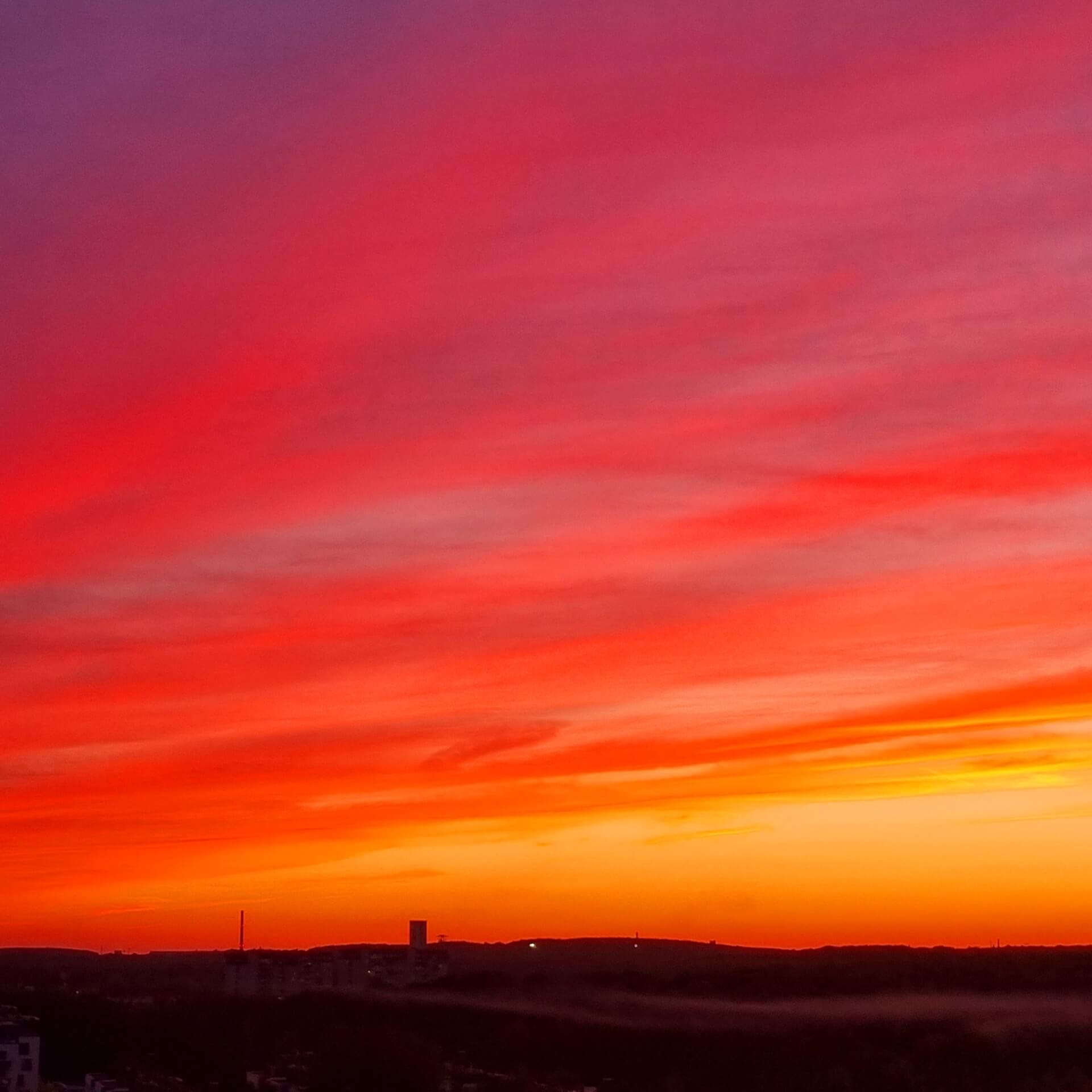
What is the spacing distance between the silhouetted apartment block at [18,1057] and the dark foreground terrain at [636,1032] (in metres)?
3.95

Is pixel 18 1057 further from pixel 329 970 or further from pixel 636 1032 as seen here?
pixel 329 970

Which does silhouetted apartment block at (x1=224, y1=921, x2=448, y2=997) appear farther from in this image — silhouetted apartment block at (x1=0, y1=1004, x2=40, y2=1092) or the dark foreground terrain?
silhouetted apartment block at (x1=0, y1=1004, x2=40, y2=1092)

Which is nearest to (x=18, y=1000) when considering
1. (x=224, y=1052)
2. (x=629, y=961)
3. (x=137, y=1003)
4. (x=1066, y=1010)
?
(x=137, y=1003)

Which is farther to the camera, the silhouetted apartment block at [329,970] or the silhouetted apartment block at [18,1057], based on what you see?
the silhouetted apartment block at [329,970]

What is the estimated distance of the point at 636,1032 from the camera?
9994cm

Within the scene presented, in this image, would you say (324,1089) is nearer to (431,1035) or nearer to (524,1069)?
(524,1069)

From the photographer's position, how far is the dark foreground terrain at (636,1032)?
260 ft

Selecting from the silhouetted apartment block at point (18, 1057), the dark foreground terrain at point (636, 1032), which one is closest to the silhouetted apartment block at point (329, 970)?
the dark foreground terrain at point (636, 1032)

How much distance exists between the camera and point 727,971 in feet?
485

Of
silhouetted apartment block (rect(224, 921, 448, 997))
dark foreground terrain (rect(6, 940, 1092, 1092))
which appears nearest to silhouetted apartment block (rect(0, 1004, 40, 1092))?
dark foreground terrain (rect(6, 940, 1092, 1092))

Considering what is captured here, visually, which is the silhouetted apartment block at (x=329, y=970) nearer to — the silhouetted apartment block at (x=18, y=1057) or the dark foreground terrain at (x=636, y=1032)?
the dark foreground terrain at (x=636, y=1032)

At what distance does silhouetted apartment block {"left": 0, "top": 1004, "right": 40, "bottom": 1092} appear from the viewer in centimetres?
7912

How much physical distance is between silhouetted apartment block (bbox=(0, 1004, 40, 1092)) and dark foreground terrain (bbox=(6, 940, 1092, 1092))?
13.0ft

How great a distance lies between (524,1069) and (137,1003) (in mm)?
39397
